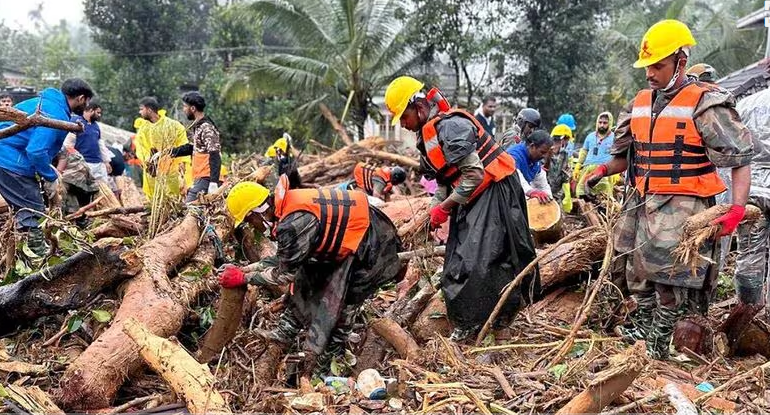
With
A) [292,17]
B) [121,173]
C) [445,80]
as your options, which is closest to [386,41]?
[292,17]

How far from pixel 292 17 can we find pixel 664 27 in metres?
11.1

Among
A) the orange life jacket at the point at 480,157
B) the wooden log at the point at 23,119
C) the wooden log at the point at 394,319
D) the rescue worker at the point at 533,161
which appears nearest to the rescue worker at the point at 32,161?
the wooden log at the point at 23,119

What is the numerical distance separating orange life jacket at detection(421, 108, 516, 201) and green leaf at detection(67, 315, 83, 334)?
2337 mm

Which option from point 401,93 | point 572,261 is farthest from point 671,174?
point 401,93

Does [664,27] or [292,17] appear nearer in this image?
[664,27]

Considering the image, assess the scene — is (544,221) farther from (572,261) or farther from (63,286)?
(63,286)

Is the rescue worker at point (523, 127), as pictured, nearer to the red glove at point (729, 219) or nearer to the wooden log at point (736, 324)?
the wooden log at point (736, 324)

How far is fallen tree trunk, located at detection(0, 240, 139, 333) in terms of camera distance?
360 centimetres

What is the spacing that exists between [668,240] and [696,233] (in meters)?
0.31

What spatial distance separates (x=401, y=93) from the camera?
353 centimetres

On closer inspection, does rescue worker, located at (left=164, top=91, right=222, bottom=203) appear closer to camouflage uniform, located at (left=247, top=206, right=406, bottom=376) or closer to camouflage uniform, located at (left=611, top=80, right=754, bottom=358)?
camouflage uniform, located at (left=247, top=206, right=406, bottom=376)

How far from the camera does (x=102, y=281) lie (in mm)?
3785

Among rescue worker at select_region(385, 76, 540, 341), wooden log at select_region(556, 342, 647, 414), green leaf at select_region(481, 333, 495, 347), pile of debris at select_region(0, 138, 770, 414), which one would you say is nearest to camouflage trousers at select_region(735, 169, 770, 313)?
pile of debris at select_region(0, 138, 770, 414)

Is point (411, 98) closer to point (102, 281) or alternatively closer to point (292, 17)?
point (102, 281)
